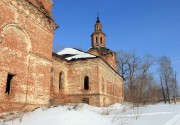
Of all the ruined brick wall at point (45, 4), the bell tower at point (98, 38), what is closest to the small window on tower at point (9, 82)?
the ruined brick wall at point (45, 4)

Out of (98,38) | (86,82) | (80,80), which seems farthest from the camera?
(98,38)

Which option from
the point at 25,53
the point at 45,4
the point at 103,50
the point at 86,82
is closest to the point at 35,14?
the point at 45,4

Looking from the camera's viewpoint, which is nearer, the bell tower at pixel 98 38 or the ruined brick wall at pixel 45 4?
the ruined brick wall at pixel 45 4

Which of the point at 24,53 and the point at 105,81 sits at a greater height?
the point at 24,53

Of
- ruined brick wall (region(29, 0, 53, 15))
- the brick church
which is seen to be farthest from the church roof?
the brick church

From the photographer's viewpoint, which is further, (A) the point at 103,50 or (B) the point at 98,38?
(B) the point at 98,38

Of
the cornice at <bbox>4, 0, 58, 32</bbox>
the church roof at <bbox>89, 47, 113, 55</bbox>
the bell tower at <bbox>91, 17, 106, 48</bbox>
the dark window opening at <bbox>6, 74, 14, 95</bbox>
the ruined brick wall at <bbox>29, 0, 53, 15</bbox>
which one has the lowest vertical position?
the dark window opening at <bbox>6, 74, 14, 95</bbox>

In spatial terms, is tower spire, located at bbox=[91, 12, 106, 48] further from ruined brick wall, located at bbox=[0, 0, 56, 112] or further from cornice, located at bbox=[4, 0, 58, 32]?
ruined brick wall, located at bbox=[0, 0, 56, 112]

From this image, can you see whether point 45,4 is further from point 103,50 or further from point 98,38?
point 98,38

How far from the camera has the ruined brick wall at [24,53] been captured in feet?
35.7

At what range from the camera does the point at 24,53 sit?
12.5m

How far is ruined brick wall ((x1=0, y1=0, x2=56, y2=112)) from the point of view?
1088 centimetres

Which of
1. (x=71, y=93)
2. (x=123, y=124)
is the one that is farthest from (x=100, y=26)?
(x=123, y=124)

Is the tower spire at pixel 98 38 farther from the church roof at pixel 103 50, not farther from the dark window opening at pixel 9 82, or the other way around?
the dark window opening at pixel 9 82
